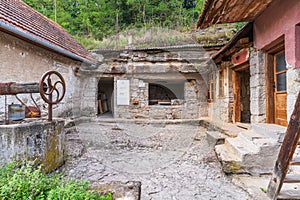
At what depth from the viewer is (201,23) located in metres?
4.43

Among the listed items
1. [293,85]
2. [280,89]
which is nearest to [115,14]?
[280,89]

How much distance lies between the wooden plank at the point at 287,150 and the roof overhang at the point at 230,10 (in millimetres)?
2439

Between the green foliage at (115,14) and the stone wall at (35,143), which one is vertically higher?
the green foliage at (115,14)

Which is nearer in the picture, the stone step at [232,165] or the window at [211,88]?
the stone step at [232,165]

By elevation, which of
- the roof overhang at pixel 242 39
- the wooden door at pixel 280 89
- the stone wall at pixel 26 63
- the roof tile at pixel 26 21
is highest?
the roof tile at pixel 26 21

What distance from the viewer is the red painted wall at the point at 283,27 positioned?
10.0 ft

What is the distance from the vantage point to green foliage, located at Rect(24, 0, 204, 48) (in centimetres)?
1398

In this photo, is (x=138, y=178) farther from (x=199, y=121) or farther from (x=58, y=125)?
(x=199, y=121)

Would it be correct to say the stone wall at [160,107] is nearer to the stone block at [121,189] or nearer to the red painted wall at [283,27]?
the red painted wall at [283,27]

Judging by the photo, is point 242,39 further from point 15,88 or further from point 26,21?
point 26,21

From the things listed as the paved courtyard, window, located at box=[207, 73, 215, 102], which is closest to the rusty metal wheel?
the paved courtyard

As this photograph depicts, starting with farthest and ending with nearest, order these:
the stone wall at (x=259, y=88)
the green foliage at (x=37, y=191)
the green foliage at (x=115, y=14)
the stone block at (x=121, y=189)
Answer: the green foliage at (x=115, y=14), the stone wall at (x=259, y=88), the stone block at (x=121, y=189), the green foliage at (x=37, y=191)

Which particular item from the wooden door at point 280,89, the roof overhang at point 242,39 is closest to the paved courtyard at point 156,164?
the wooden door at point 280,89

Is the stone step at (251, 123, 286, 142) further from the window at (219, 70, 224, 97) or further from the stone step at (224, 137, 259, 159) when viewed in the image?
the window at (219, 70, 224, 97)
